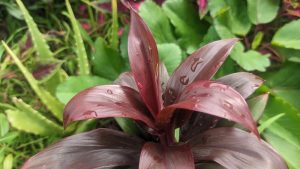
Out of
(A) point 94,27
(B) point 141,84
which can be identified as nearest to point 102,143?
(B) point 141,84

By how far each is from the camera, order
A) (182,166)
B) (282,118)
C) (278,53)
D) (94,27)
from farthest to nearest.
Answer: (94,27), (278,53), (282,118), (182,166)

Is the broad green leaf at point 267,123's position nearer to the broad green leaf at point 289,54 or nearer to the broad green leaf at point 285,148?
the broad green leaf at point 285,148

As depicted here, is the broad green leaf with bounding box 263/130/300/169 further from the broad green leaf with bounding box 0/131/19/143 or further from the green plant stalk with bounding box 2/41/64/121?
the broad green leaf with bounding box 0/131/19/143

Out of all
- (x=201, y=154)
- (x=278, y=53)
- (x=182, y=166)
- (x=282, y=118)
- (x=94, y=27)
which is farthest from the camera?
(x=94, y=27)

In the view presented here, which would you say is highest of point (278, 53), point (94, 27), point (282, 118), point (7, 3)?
point (7, 3)

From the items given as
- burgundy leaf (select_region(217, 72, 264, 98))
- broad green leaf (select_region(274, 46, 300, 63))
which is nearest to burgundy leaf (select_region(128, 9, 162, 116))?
burgundy leaf (select_region(217, 72, 264, 98))

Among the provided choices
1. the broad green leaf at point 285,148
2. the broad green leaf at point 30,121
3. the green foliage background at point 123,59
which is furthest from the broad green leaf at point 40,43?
the broad green leaf at point 285,148

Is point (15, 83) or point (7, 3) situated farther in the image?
point (7, 3)

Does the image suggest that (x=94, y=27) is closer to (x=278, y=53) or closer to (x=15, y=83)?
(x=15, y=83)
